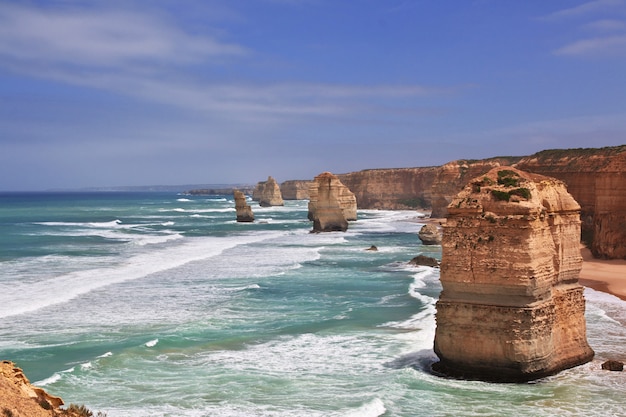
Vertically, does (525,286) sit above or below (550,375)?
above

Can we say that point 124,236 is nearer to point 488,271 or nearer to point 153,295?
point 153,295

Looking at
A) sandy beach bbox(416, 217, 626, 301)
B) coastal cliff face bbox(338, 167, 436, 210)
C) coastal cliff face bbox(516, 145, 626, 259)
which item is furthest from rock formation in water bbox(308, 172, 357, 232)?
coastal cliff face bbox(338, 167, 436, 210)

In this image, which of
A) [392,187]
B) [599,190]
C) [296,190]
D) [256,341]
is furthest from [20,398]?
[296,190]

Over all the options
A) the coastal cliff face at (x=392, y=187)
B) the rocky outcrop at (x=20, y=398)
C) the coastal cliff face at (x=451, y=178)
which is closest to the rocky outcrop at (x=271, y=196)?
the coastal cliff face at (x=392, y=187)

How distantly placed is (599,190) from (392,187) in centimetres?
8208

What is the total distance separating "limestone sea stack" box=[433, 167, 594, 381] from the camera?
1548cm

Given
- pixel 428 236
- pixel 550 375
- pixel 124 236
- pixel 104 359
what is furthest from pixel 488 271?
pixel 124 236

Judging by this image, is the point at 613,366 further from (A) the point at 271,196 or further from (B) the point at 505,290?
(A) the point at 271,196

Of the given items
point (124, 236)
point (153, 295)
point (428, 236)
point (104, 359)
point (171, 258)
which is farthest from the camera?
point (124, 236)

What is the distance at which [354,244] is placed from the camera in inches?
2041

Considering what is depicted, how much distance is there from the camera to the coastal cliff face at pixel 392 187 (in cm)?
11750

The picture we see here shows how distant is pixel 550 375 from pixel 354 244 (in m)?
A: 35.9

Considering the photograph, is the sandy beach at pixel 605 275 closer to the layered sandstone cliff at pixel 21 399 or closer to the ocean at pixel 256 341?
the ocean at pixel 256 341

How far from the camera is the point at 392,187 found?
121 metres
